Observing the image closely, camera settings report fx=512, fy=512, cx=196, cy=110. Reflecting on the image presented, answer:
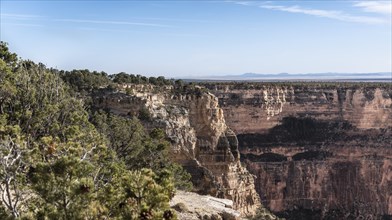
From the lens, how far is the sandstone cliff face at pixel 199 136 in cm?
4240

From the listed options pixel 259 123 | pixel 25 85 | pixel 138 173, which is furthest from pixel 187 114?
pixel 138 173

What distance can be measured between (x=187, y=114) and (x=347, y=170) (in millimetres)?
35220

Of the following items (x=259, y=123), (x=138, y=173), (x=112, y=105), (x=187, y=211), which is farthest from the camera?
(x=259, y=123)

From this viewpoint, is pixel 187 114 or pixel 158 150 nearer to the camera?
pixel 158 150

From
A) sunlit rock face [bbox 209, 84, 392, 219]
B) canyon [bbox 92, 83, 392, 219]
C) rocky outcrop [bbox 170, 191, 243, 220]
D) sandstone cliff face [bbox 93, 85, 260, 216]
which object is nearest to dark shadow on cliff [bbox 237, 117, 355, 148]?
sunlit rock face [bbox 209, 84, 392, 219]

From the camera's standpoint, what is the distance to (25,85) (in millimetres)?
26406

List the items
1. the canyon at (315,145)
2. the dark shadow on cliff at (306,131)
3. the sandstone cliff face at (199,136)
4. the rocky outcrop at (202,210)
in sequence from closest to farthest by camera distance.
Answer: the rocky outcrop at (202,210)
the sandstone cliff face at (199,136)
the canyon at (315,145)
the dark shadow on cliff at (306,131)

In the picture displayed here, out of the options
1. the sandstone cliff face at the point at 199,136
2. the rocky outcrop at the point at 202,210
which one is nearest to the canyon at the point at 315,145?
the sandstone cliff face at the point at 199,136

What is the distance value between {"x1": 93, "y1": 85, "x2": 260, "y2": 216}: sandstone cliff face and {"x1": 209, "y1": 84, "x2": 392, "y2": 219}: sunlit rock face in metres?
20.0

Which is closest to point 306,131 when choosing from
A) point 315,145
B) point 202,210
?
point 315,145

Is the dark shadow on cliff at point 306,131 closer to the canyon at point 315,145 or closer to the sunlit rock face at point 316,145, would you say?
the sunlit rock face at point 316,145

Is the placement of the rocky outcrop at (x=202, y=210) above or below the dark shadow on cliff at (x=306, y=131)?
above

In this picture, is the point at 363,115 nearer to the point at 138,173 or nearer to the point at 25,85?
the point at 25,85

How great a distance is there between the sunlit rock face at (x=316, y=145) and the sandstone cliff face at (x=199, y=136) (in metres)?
20.0
